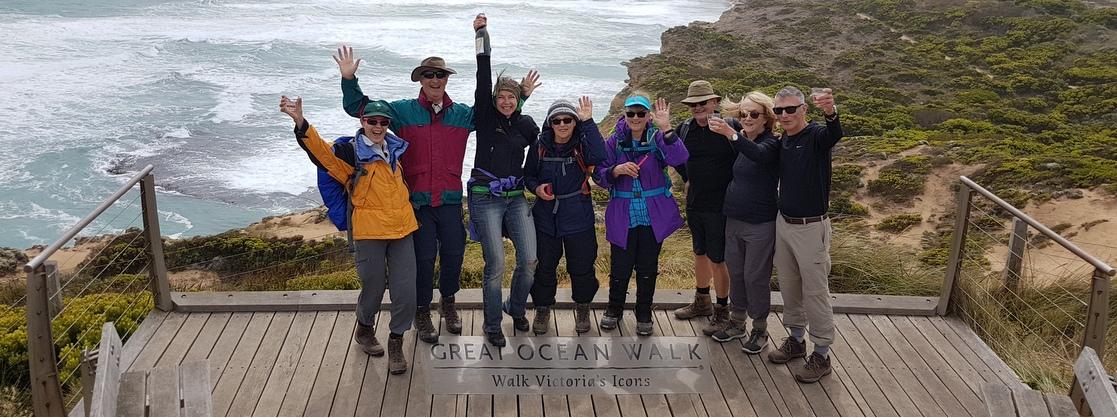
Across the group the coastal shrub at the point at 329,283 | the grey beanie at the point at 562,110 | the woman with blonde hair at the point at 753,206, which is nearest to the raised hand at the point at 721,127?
the woman with blonde hair at the point at 753,206

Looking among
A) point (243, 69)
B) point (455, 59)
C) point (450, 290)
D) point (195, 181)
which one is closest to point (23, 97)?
point (243, 69)

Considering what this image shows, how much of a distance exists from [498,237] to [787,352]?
1704 mm

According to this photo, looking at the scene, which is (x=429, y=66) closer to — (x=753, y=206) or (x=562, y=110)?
(x=562, y=110)

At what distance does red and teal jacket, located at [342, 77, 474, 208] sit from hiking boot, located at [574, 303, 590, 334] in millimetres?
1121

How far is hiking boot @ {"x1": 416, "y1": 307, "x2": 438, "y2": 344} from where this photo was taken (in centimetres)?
496

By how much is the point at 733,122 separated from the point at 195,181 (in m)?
19.1

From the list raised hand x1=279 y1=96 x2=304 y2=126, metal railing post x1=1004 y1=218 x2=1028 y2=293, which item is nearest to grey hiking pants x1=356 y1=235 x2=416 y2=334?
raised hand x1=279 y1=96 x2=304 y2=126

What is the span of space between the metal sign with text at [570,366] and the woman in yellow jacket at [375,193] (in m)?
0.31

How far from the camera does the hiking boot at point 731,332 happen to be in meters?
5.06

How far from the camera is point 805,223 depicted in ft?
14.5

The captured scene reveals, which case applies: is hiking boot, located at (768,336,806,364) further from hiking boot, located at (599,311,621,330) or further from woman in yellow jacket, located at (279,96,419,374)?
woman in yellow jacket, located at (279,96,419,374)

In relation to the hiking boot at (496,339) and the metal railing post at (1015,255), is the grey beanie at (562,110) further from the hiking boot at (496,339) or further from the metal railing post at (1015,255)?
the metal railing post at (1015,255)

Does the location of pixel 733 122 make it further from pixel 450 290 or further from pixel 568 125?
pixel 450 290

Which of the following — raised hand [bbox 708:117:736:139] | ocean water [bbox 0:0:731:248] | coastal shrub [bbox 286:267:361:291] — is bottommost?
ocean water [bbox 0:0:731:248]
